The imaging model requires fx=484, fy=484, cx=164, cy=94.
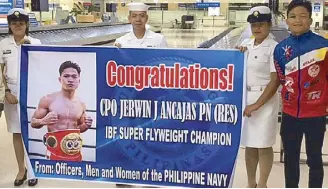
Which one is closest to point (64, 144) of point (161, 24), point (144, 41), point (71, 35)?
point (144, 41)

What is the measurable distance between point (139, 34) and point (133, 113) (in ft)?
2.41

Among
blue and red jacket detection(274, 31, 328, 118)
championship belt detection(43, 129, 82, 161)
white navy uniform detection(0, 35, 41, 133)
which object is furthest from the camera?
white navy uniform detection(0, 35, 41, 133)

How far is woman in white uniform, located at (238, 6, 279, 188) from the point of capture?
3328mm

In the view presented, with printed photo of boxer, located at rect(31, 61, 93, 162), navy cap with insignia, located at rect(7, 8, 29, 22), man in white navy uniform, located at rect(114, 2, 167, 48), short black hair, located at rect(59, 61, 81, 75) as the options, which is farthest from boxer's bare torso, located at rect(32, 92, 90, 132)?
navy cap with insignia, located at rect(7, 8, 29, 22)

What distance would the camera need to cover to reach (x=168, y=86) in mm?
3285

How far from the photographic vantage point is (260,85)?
3381mm

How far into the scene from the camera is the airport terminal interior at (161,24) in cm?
451

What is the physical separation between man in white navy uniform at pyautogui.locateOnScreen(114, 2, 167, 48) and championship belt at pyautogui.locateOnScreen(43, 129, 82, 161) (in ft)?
2.56

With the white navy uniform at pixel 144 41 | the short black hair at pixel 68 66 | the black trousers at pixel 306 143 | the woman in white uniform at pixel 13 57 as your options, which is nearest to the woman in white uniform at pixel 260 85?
the black trousers at pixel 306 143

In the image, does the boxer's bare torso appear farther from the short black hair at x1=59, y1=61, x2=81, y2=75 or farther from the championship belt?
the short black hair at x1=59, y1=61, x2=81, y2=75

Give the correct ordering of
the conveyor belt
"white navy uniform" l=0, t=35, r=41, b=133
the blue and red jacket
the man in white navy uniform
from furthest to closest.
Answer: the conveyor belt
"white navy uniform" l=0, t=35, r=41, b=133
the man in white navy uniform
the blue and red jacket

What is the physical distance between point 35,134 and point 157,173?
0.95 meters

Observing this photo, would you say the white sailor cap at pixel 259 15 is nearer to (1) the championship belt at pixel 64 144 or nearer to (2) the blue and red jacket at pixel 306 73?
(2) the blue and red jacket at pixel 306 73

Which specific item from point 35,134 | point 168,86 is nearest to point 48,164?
point 35,134
